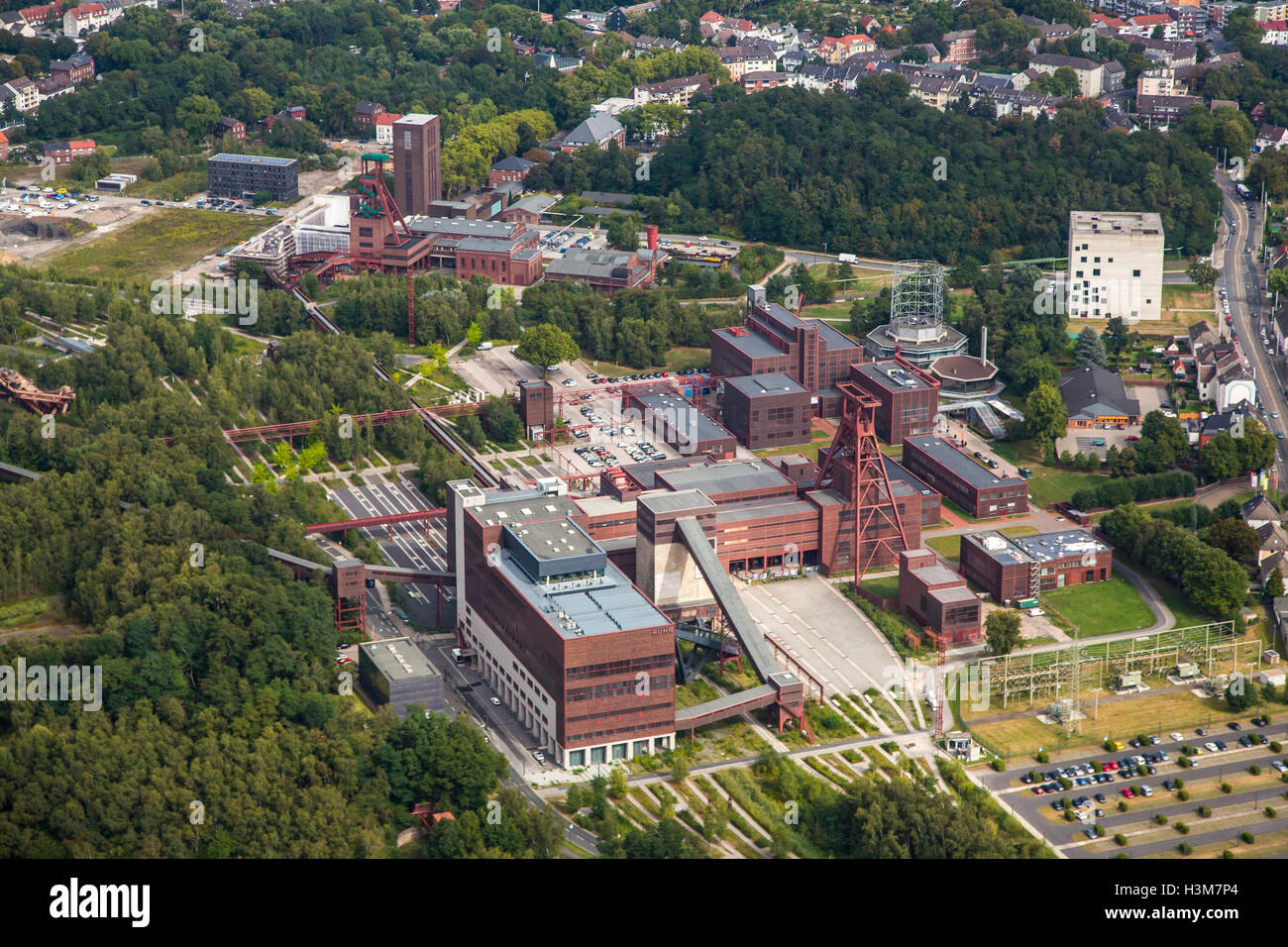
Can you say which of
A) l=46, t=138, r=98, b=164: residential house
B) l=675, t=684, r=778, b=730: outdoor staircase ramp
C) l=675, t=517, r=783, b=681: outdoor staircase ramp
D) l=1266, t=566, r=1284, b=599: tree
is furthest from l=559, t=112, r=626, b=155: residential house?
l=675, t=684, r=778, b=730: outdoor staircase ramp

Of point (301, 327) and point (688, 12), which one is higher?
point (688, 12)

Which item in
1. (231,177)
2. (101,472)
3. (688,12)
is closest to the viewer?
(101,472)

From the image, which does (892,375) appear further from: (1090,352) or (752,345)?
(1090,352)

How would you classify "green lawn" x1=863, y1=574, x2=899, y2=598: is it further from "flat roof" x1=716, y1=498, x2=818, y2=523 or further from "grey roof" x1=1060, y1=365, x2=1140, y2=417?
"grey roof" x1=1060, y1=365, x2=1140, y2=417

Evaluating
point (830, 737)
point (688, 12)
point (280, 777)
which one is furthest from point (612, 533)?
point (688, 12)

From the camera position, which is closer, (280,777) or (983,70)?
(280,777)

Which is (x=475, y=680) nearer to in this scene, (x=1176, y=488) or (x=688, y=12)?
(x=1176, y=488)

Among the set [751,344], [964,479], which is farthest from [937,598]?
[751,344]
